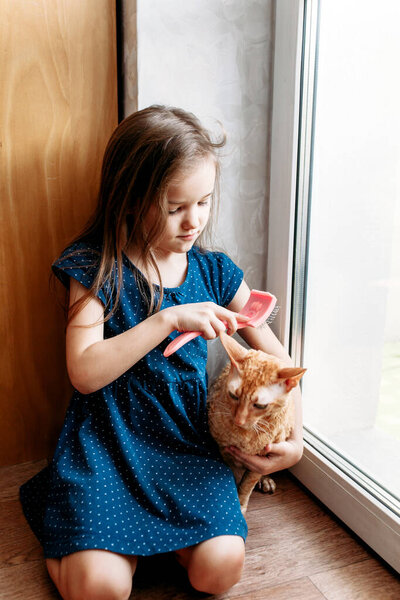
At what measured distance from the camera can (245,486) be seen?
980mm

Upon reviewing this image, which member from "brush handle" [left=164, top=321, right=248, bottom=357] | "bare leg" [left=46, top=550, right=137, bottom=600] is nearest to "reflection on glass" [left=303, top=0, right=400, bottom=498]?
"brush handle" [left=164, top=321, right=248, bottom=357]

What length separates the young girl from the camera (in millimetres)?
823

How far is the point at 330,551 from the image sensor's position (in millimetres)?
949

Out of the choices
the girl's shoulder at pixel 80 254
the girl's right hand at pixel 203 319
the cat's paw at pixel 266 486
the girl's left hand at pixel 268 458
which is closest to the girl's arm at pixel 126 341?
the girl's right hand at pixel 203 319

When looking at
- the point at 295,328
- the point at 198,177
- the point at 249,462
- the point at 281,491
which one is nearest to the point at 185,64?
the point at 198,177

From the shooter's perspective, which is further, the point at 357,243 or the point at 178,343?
the point at 357,243

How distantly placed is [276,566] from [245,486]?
0.14 m

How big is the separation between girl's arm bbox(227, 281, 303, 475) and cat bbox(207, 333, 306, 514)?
2cm

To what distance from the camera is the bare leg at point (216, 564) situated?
2.69ft

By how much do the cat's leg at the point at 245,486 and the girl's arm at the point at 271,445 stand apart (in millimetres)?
35

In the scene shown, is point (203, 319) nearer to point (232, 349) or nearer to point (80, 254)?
point (232, 349)

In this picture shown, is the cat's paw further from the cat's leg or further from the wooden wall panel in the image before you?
the wooden wall panel

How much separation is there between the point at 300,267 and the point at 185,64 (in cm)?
47

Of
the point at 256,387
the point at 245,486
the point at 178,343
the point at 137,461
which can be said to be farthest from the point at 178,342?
the point at 245,486
